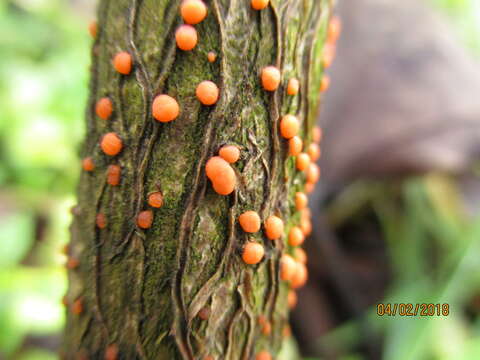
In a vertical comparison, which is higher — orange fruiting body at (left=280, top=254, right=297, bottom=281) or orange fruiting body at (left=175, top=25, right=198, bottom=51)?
orange fruiting body at (left=175, top=25, right=198, bottom=51)

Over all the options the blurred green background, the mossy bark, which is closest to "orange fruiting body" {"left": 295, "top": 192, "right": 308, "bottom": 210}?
the mossy bark

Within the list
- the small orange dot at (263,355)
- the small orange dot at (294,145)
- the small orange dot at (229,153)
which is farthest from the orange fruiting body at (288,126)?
the small orange dot at (263,355)

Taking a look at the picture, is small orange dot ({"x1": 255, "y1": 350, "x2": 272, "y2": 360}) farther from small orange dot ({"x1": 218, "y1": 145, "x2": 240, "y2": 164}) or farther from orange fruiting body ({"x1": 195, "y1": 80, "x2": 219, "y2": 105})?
orange fruiting body ({"x1": 195, "y1": 80, "x2": 219, "y2": 105})

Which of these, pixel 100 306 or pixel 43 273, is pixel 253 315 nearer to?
pixel 100 306

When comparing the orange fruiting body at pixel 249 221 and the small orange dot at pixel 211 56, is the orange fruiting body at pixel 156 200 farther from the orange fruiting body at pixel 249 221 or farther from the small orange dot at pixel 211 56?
the small orange dot at pixel 211 56

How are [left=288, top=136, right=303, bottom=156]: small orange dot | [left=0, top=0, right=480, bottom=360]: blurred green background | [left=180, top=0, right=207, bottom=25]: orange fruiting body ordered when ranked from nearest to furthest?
[left=180, top=0, right=207, bottom=25]: orange fruiting body
[left=288, top=136, right=303, bottom=156]: small orange dot
[left=0, top=0, right=480, bottom=360]: blurred green background

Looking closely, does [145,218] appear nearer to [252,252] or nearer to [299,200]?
[252,252]
